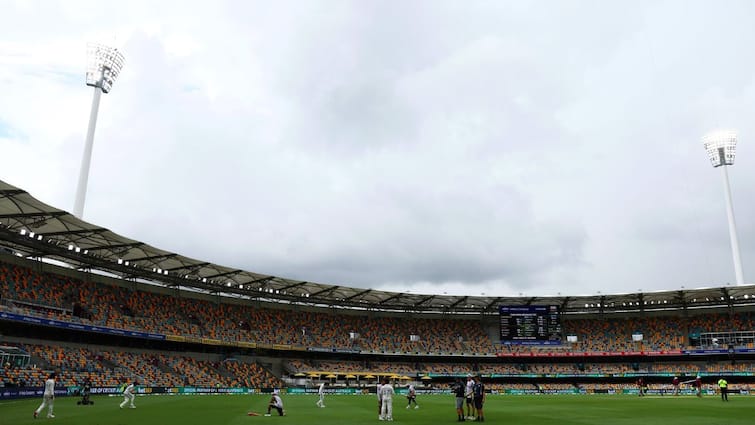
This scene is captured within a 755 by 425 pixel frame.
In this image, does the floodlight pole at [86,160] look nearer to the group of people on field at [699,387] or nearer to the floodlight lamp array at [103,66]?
the floodlight lamp array at [103,66]

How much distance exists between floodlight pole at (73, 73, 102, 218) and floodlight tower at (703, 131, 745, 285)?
94.6 meters

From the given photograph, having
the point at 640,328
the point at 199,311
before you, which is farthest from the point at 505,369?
the point at 199,311

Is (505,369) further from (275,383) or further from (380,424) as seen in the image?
(380,424)

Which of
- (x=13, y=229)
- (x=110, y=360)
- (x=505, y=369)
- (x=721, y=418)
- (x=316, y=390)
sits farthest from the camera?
(x=505, y=369)

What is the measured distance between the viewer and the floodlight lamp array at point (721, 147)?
86688 mm

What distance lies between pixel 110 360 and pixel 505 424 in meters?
46.7

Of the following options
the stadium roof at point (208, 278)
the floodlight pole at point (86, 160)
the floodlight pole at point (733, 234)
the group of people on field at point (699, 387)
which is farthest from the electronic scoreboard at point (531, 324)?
the floodlight pole at point (86, 160)

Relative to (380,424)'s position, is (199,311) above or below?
above

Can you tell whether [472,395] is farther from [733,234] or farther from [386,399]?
[733,234]

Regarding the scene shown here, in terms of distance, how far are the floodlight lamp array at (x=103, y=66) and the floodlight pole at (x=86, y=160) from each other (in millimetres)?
872

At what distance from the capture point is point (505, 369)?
257ft

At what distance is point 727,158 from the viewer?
285 ft

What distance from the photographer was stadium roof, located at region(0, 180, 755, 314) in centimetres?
4247

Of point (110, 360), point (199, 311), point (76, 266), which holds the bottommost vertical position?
point (110, 360)
